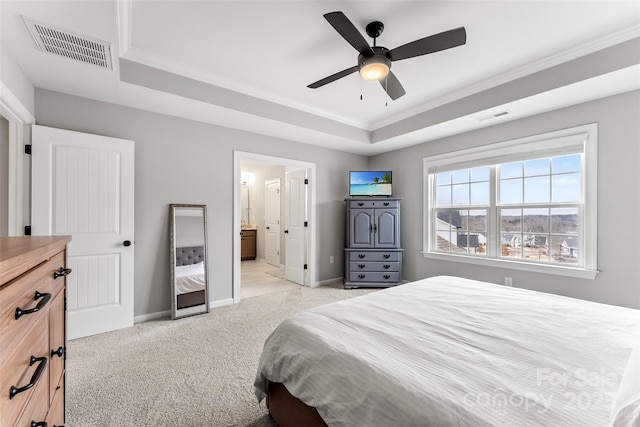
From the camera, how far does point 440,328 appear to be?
4.44ft

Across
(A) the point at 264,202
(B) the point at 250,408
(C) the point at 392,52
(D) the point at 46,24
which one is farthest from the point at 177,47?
(A) the point at 264,202

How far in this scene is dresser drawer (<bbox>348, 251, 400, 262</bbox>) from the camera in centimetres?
439

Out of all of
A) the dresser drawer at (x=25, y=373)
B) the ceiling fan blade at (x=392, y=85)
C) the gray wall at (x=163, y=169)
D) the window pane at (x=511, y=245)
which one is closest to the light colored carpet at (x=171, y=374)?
the gray wall at (x=163, y=169)

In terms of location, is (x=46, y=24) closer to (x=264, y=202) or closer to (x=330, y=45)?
(x=330, y=45)

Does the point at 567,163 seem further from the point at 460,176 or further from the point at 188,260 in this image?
the point at 188,260

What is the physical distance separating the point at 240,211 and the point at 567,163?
13.4 ft

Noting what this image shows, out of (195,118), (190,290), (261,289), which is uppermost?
(195,118)

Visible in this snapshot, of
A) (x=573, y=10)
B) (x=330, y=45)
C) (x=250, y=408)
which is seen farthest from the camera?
(x=330, y=45)

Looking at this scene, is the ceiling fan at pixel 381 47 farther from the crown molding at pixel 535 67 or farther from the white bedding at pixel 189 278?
the white bedding at pixel 189 278

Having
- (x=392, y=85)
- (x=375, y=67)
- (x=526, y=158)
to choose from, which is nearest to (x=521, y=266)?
(x=526, y=158)

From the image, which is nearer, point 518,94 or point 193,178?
point 518,94

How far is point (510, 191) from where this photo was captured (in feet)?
11.5

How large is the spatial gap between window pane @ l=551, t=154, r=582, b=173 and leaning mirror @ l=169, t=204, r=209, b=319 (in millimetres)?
4185

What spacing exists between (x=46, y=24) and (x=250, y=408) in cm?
277
